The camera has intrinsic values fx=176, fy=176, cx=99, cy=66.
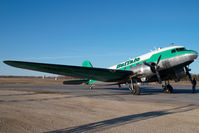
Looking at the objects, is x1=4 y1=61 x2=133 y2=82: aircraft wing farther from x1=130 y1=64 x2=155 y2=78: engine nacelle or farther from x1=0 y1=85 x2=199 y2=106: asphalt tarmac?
x1=0 y1=85 x2=199 y2=106: asphalt tarmac

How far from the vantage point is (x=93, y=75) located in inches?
671

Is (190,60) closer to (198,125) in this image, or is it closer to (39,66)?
(198,125)

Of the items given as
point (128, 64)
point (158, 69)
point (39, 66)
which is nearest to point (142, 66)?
point (158, 69)

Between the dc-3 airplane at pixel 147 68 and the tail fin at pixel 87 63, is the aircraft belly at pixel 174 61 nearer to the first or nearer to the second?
the dc-3 airplane at pixel 147 68

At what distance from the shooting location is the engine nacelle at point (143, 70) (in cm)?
1537

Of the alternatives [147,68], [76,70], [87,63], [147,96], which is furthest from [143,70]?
[87,63]

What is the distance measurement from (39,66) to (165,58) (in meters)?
10.6

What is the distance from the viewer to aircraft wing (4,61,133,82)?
1314cm

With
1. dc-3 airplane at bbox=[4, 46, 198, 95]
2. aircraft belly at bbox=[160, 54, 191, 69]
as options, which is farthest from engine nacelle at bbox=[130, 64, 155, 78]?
aircraft belly at bbox=[160, 54, 191, 69]

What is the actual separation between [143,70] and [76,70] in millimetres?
5928

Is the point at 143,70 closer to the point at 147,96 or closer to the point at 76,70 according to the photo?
the point at 147,96

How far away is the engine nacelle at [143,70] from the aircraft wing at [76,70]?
612 mm

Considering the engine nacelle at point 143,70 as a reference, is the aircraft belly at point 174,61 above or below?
above

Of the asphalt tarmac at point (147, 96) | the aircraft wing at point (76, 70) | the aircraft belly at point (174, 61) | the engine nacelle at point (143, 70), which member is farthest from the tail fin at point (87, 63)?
the aircraft belly at point (174, 61)
